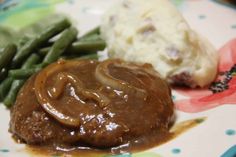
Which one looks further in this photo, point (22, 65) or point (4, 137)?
point (22, 65)

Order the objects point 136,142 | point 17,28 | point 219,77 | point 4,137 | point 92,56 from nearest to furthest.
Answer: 1. point 136,142
2. point 4,137
3. point 219,77
4. point 92,56
5. point 17,28

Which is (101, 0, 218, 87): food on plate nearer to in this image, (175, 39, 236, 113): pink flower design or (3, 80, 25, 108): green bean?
(175, 39, 236, 113): pink flower design

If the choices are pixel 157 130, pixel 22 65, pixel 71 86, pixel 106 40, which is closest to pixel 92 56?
pixel 106 40

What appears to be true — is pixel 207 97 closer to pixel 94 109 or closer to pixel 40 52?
pixel 94 109

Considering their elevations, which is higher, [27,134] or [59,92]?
[59,92]

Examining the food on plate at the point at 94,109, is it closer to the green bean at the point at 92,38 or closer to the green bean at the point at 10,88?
the green bean at the point at 10,88

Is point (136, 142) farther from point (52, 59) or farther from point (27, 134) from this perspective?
point (52, 59)

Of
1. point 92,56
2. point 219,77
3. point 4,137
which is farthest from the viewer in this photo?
point 92,56
